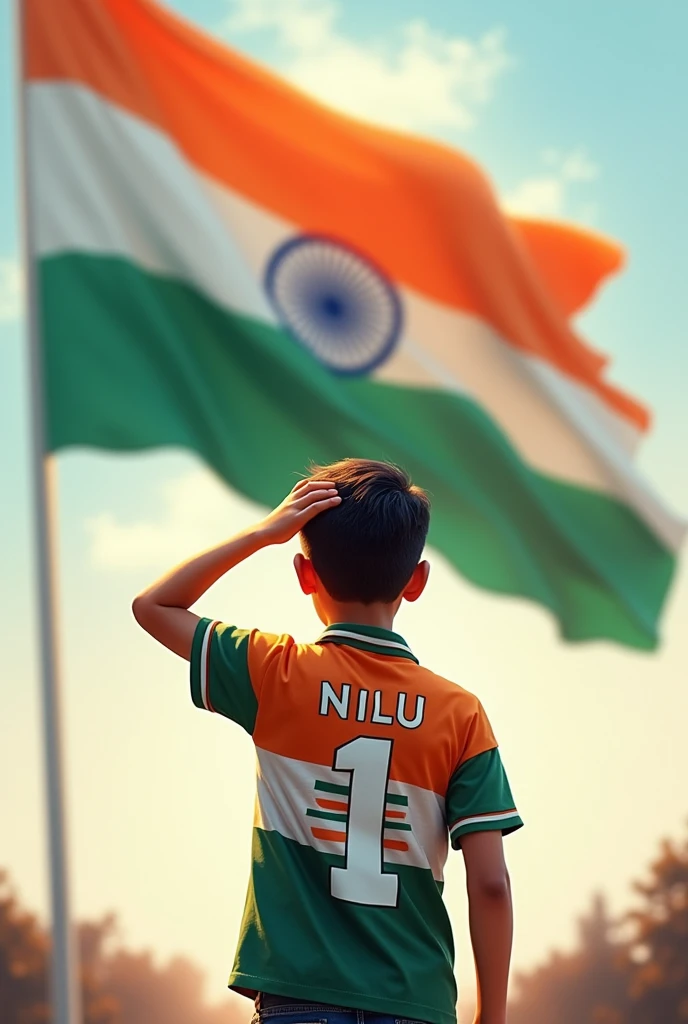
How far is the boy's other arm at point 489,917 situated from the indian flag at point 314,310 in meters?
5.00

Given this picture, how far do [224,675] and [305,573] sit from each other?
27 cm

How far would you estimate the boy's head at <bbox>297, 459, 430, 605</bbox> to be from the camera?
2.35m

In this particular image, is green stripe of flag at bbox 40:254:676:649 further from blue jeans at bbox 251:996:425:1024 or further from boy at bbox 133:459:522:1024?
blue jeans at bbox 251:996:425:1024

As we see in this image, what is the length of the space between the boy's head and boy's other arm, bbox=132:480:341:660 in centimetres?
6

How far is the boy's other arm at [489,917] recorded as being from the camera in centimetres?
222

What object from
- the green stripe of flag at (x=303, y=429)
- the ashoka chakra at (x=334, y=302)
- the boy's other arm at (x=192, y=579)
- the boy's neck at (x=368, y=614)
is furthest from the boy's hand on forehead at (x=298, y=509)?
the ashoka chakra at (x=334, y=302)

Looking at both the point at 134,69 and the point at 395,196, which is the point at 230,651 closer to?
the point at 134,69

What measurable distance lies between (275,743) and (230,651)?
0.56ft

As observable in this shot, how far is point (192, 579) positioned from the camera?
2.31 m

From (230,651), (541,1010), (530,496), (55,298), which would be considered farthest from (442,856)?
(541,1010)

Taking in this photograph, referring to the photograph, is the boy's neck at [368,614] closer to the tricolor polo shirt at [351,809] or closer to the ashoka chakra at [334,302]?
the tricolor polo shirt at [351,809]

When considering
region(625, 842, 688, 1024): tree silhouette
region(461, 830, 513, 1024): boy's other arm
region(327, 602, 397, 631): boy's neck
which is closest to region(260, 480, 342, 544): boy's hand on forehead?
region(327, 602, 397, 631): boy's neck

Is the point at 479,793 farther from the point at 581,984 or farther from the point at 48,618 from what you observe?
the point at 581,984

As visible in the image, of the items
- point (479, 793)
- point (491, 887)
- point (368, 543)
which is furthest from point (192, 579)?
point (491, 887)
